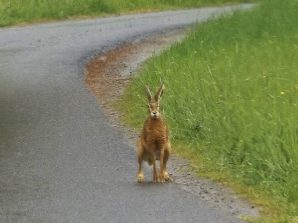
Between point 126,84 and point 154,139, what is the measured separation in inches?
278

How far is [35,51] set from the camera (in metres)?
20.5

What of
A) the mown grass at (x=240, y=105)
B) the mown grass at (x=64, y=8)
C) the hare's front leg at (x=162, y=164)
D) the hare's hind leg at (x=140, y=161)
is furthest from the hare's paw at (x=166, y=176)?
the mown grass at (x=64, y=8)

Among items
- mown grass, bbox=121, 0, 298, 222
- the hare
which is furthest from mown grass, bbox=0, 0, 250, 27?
the hare

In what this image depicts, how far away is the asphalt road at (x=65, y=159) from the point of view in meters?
8.01

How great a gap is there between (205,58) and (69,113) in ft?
7.83

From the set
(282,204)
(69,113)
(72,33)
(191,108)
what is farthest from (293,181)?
(72,33)

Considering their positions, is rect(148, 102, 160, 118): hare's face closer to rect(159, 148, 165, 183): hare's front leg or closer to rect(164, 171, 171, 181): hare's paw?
rect(159, 148, 165, 183): hare's front leg

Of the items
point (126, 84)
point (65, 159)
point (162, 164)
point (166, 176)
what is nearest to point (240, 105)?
point (166, 176)

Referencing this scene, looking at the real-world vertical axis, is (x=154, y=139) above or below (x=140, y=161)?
above

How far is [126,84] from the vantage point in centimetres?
1583

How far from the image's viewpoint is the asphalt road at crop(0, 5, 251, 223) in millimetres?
8008

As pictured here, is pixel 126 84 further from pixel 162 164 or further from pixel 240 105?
pixel 162 164

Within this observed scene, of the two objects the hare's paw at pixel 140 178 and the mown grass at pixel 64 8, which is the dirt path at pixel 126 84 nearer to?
the hare's paw at pixel 140 178

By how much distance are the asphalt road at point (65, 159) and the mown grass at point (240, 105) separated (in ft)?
2.00
